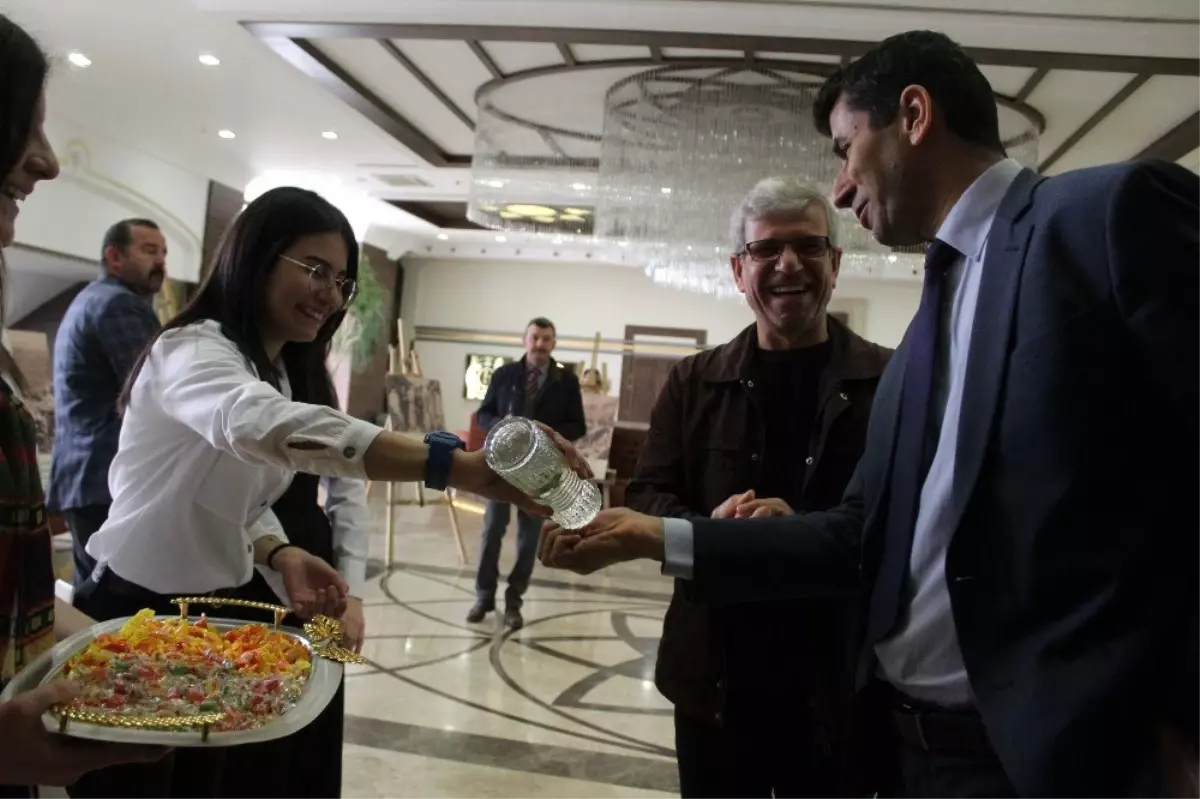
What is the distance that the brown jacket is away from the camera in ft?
4.89

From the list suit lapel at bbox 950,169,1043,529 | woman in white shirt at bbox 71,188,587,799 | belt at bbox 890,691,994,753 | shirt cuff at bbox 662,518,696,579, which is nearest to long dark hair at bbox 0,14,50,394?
woman in white shirt at bbox 71,188,587,799

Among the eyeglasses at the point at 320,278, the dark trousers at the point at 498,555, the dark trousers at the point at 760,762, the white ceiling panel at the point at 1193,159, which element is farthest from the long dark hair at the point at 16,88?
the white ceiling panel at the point at 1193,159

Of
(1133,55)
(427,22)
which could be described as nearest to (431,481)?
(427,22)

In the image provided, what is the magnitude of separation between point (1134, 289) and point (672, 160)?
4.39m

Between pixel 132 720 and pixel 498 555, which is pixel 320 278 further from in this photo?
pixel 498 555

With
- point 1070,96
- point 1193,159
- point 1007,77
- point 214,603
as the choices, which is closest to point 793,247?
point 214,603

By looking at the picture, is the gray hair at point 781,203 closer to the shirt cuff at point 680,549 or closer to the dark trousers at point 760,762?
the shirt cuff at point 680,549

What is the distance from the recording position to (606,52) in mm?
4777

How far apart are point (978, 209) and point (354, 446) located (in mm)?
905

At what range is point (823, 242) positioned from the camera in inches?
63.7

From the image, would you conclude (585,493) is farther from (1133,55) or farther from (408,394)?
(408,394)

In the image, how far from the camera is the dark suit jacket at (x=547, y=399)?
15.6 feet

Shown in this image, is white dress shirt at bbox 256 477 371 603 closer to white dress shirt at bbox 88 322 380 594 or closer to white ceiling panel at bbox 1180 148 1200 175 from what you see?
white dress shirt at bbox 88 322 380 594

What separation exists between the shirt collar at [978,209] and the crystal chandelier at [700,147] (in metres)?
3.96
